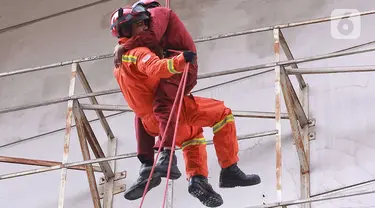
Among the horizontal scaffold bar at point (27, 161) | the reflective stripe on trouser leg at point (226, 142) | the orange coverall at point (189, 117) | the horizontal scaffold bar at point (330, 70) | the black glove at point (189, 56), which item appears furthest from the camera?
the horizontal scaffold bar at point (27, 161)

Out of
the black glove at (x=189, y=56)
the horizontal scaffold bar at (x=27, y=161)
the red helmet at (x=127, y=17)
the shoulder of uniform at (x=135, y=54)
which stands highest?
the horizontal scaffold bar at (x=27, y=161)

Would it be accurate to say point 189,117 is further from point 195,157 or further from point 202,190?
point 202,190

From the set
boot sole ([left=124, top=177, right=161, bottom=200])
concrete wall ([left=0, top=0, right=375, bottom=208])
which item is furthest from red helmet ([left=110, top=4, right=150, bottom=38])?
concrete wall ([left=0, top=0, right=375, bottom=208])

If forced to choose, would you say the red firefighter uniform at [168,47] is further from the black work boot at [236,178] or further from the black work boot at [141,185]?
the black work boot at [236,178]

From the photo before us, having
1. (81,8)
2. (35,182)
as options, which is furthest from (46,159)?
(81,8)

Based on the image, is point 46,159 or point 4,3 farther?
point 4,3

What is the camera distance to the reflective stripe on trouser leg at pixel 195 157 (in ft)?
17.6

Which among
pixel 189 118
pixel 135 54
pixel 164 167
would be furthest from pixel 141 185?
pixel 135 54

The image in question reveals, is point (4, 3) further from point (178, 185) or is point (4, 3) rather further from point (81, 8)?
point (178, 185)

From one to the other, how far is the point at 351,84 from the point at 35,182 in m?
2.33

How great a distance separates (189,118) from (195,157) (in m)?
0.22

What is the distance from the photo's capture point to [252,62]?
270 inches

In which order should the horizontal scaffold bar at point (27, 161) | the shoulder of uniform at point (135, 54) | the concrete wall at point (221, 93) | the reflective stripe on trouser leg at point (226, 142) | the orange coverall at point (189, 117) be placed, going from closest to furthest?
1. the shoulder of uniform at point (135, 54)
2. the orange coverall at point (189, 117)
3. the reflective stripe on trouser leg at point (226, 142)
4. the concrete wall at point (221, 93)
5. the horizontal scaffold bar at point (27, 161)

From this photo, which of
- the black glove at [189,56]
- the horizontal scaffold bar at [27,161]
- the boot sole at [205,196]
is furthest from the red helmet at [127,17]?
the horizontal scaffold bar at [27,161]
